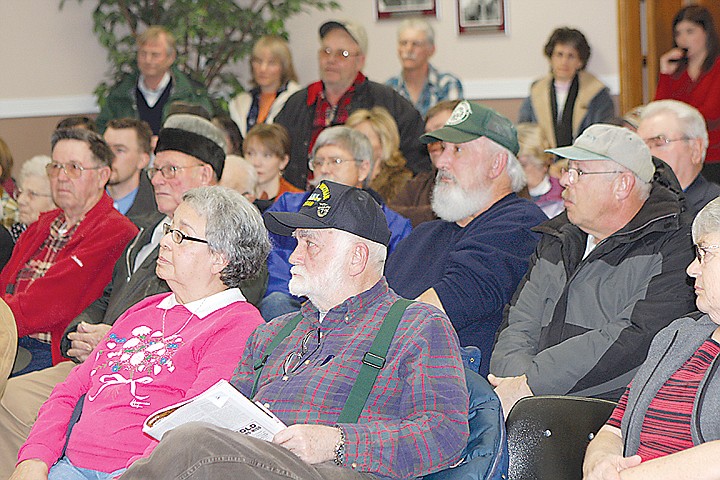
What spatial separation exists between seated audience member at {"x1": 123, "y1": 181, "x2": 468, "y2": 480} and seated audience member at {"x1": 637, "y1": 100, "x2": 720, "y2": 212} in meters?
1.89

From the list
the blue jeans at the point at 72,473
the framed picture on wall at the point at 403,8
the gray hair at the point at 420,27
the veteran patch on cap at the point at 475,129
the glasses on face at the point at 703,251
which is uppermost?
the framed picture on wall at the point at 403,8

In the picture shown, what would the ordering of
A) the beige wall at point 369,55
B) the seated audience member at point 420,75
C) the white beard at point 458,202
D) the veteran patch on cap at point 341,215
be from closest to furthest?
the veteran patch on cap at point 341,215 → the white beard at point 458,202 → the seated audience member at point 420,75 → the beige wall at point 369,55

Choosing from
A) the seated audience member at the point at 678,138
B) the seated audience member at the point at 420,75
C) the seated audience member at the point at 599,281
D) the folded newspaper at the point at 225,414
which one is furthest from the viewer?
the seated audience member at the point at 420,75

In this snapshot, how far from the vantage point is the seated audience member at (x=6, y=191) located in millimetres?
5215

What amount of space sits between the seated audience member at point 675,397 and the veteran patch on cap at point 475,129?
1.44m

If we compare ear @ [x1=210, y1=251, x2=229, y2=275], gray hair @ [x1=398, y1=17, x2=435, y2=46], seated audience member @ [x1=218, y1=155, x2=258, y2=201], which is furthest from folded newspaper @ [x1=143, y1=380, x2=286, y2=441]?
gray hair @ [x1=398, y1=17, x2=435, y2=46]

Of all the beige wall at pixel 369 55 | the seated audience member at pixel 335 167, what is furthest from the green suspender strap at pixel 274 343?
the beige wall at pixel 369 55

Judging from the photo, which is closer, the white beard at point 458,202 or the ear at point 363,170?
the white beard at point 458,202

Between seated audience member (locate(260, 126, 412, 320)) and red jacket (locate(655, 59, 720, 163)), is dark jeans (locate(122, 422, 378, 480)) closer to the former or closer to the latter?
seated audience member (locate(260, 126, 412, 320))

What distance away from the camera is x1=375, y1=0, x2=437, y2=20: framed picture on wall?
727cm

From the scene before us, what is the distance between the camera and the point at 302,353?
2559 millimetres

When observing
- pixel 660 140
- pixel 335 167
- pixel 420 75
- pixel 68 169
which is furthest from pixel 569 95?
pixel 68 169

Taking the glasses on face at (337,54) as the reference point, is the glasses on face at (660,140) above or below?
below

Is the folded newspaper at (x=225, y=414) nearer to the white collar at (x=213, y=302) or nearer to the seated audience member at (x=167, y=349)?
the seated audience member at (x=167, y=349)
